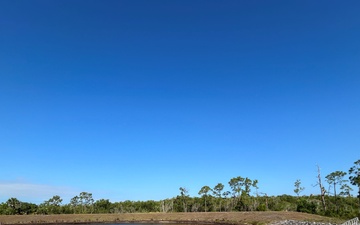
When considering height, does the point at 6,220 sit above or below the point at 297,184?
below

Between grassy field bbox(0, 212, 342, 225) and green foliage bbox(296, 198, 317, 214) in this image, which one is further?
grassy field bbox(0, 212, 342, 225)

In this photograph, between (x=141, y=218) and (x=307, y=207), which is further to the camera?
(x=141, y=218)

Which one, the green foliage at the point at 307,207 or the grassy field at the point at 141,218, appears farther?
the grassy field at the point at 141,218

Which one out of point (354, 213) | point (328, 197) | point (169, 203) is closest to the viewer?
point (354, 213)

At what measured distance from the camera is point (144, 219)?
9081 centimetres

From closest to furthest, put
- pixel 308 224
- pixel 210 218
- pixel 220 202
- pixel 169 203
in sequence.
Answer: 1. pixel 308 224
2. pixel 210 218
3. pixel 220 202
4. pixel 169 203

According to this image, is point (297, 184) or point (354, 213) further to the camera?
point (297, 184)

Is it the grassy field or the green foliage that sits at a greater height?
the green foliage

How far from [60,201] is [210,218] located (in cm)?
8584

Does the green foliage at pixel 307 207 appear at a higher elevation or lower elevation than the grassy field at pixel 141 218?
higher

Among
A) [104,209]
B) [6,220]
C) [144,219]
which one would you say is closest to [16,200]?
[6,220]

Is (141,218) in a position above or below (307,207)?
below

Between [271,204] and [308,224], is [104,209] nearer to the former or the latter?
[271,204]

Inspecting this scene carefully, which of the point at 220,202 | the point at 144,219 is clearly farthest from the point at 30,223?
the point at 220,202
